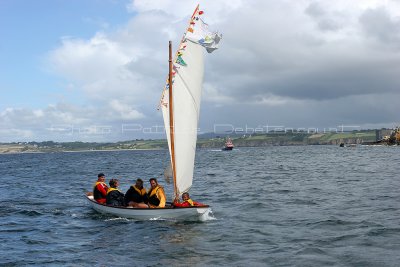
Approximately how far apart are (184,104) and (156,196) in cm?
570

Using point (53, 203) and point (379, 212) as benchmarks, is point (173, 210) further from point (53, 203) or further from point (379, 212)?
point (53, 203)

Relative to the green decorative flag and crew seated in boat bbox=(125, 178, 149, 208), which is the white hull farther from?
the green decorative flag

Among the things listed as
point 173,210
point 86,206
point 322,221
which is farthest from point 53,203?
point 322,221

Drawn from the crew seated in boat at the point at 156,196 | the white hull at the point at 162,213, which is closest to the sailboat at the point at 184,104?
the white hull at the point at 162,213

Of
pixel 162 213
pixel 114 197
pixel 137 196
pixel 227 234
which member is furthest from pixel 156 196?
pixel 227 234

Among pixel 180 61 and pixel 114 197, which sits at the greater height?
pixel 180 61

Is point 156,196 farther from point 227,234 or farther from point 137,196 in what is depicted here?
point 227,234

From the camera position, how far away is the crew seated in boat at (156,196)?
25203mm

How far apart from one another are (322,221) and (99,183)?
49.3 feet

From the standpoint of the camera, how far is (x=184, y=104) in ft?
80.2

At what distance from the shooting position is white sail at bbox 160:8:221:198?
77.6 feet

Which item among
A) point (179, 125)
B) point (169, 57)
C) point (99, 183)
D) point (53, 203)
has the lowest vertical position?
point (53, 203)

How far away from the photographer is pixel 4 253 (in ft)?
62.4

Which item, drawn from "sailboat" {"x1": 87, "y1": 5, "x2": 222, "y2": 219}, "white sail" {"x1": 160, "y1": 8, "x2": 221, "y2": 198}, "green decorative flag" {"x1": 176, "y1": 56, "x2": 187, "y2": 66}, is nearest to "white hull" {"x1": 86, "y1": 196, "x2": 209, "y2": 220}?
"sailboat" {"x1": 87, "y1": 5, "x2": 222, "y2": 219}
